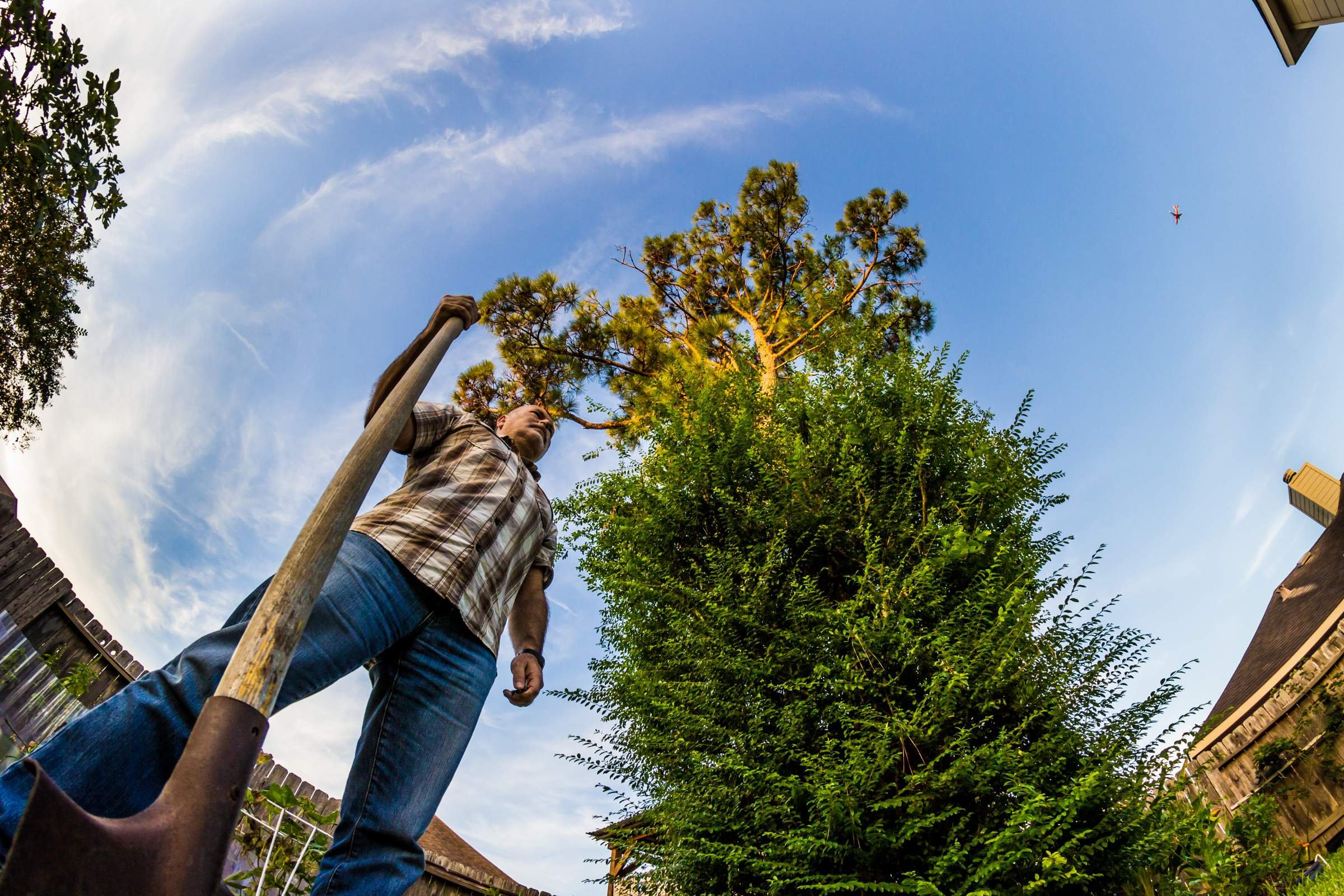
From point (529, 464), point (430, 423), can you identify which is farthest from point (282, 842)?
point (430, 423)

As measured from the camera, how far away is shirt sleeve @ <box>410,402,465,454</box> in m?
2.05

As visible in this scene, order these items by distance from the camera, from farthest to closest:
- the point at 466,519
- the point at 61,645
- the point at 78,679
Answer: the point at 61,645
the point at 78,679
the point at 466,519

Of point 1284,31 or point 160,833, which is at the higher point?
point 1284,31

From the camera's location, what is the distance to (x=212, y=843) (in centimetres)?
83

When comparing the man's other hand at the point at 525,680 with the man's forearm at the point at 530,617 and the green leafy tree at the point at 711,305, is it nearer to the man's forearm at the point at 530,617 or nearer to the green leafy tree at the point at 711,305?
the man's forearm at the point at 530,617

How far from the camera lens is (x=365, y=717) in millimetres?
1715

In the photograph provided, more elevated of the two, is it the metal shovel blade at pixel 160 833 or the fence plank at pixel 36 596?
the fence plank at pixel 36 596

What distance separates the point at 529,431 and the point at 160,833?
190 cm

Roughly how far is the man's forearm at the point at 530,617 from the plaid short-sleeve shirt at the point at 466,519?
11cm

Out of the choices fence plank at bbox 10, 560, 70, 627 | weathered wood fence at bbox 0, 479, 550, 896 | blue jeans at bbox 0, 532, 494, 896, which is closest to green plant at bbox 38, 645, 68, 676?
weathered wood fence at bbox 0, 479, 550, 896

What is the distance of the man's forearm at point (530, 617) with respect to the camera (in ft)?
7.64

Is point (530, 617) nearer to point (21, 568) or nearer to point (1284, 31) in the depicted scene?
point (21, 568)

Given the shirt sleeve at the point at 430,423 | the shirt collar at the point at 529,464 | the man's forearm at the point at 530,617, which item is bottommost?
the man's forearm at the point at 530,617

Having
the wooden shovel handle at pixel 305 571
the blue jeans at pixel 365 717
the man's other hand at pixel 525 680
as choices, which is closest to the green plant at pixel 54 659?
the man's other hand at pixel 525 680
